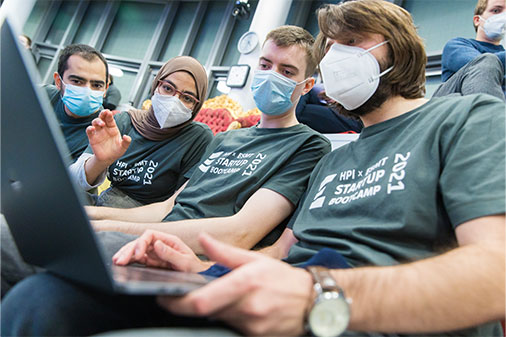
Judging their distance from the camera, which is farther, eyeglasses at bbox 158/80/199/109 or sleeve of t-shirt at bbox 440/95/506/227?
eyeglasses at bbox 158/80/199/109

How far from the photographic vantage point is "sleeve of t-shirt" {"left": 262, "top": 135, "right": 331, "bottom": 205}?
1.35 metres

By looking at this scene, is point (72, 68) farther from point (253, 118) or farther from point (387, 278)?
point (387, 278)

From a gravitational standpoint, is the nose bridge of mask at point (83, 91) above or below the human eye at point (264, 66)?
below

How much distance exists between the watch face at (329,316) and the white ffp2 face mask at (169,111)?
1645mm

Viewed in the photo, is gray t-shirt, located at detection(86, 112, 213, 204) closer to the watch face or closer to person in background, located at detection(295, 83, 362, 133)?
person in background, located at detection(295, 83, 362, 133)

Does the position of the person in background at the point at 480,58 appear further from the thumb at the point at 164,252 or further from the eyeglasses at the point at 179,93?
the thumb at the point at 164,252

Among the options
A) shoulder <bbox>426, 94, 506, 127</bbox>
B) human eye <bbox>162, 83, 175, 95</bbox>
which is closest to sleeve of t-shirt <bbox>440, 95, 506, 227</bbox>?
shoulder <bbox>426, 94, 506, 127</bbox>

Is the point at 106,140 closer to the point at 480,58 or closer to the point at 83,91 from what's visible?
the point at 83,91

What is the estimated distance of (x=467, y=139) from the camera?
0.75 m

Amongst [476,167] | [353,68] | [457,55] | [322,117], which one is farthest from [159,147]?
[457,55]

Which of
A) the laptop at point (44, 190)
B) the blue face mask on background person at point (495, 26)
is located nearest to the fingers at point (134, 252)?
the laptop at point (44, 190)

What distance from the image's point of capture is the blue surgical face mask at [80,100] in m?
2.32

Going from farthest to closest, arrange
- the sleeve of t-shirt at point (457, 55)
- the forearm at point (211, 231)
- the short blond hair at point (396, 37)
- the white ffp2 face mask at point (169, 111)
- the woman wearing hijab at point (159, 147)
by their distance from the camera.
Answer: the sleeve of t-shirt at point (457, 55)
the white ffp2 face mask at point (169, 111)
the woman wearing hijab at point (159, 147)
the forearm at point (211, 231)
the short blond hair at point (396, 37)

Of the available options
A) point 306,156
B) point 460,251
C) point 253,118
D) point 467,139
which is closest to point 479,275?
point 460,251
